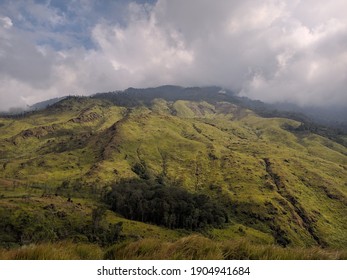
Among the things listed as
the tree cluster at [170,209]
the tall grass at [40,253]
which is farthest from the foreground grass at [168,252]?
the tree cluster at [170,209]

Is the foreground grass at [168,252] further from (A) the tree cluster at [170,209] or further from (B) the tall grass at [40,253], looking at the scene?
(A) the tree cluster at [170,209]

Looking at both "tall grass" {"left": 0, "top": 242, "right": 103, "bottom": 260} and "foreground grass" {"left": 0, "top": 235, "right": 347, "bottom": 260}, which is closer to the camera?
"tall grass" {"left": 0, "top": 242, "right": 103, "bottom": 260}

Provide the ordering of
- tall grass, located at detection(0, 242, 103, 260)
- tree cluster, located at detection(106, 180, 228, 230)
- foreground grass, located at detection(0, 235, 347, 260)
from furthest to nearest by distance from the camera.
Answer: tree cluster, located at detection(106, 180, 228, 230) → foreground grass, located at detection(0, 235, 347, 260) → tall grass, located at detection(0, 242, 103, 260)

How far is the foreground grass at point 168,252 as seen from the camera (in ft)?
23.0

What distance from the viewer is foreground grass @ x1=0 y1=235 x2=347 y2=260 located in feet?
23.0

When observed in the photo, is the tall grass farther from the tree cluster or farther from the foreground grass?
the tree cluster

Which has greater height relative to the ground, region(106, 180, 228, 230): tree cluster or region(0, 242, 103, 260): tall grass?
region(0, 242, 103, 260): tall grass

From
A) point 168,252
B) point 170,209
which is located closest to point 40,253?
point 168,252

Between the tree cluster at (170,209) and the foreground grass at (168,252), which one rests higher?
the foreground grass at (168,252)

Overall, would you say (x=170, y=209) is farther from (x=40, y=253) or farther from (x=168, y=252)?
(x=40, y=253)

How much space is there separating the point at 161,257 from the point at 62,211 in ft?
566

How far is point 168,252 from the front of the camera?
7.57 m

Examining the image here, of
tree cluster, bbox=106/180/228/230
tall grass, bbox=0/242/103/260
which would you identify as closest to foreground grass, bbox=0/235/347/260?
tall grass, bbox=0/242/103/260
